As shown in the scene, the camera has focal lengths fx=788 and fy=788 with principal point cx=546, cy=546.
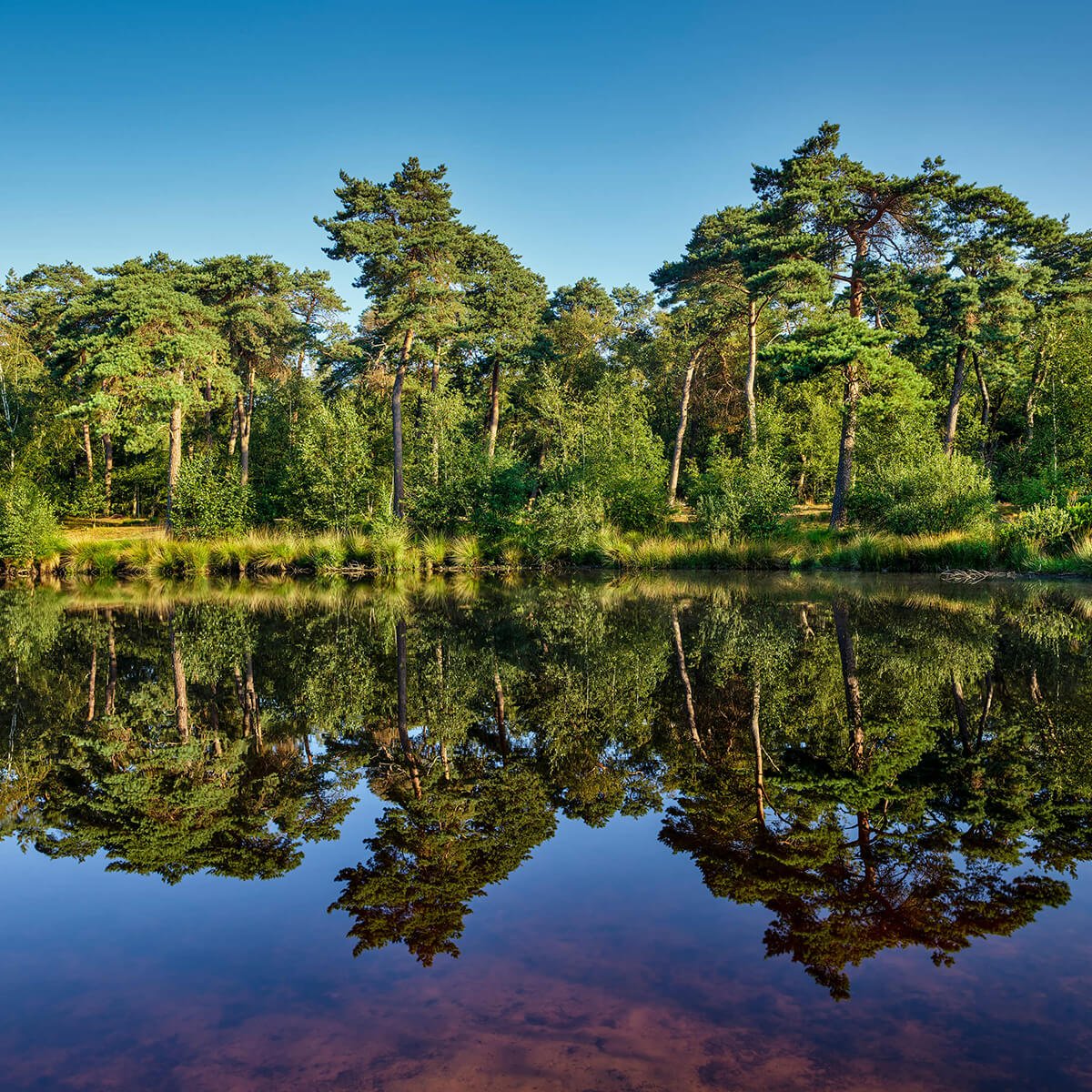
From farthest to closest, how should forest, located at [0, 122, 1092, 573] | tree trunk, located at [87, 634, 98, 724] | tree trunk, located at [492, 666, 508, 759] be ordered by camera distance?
forest, located at [0, 122, 1092, 573]
tree trunk, located at [87, 634, 98, 724]
tree trunk, located at [492, 666, 508, 759]

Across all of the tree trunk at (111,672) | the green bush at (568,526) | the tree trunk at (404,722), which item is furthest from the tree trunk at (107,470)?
the tree trunk at (404,722)

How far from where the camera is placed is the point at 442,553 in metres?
26.7

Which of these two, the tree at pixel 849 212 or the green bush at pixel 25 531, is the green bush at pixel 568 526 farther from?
the green bush at pixel 25 531

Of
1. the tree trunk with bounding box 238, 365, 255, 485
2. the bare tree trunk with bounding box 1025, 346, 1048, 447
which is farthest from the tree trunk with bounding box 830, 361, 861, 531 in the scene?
the tree trunk with bounding box 238, 365, 255, 485

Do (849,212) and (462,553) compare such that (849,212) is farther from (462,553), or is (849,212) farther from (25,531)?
(25,531)

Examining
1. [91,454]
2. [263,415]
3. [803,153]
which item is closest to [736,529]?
[803,153]

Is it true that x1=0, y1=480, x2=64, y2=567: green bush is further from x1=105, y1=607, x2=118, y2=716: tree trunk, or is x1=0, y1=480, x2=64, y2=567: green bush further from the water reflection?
the water reflection

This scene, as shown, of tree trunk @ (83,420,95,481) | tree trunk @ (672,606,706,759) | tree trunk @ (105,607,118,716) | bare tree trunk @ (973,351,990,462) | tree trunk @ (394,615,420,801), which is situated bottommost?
tree trunk @ (105,607,118,716)

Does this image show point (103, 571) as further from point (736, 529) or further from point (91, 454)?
point (736, 529)

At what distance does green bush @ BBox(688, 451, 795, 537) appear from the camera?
81.4 feet

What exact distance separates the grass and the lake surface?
14902 mm

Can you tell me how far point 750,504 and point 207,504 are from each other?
19.5 metres

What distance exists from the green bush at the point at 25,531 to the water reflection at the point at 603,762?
18.5 meters

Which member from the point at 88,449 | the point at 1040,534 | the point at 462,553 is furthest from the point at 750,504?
the point at 88,449
